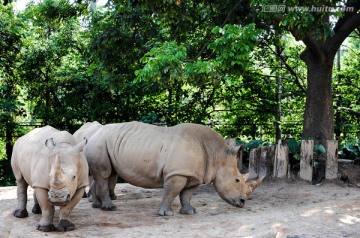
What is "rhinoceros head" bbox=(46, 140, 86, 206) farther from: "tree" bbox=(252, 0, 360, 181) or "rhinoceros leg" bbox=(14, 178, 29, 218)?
"tree" bbox=(252, 0, 360, 181)

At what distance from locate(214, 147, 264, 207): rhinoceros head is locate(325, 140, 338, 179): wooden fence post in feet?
9.50

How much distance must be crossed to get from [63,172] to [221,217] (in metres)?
2.46

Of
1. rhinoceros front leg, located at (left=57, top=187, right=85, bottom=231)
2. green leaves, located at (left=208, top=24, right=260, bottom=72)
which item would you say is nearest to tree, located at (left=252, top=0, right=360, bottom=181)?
green leaves, located at (left=208, top=24, right=260, bottom=72)

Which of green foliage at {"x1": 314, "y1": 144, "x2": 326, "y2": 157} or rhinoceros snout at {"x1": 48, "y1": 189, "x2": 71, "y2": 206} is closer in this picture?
rhinoceros snout at {"x1": 48, "y1": 189, "x2": 71, "y2": 206}

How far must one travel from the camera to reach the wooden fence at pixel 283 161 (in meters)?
10.9

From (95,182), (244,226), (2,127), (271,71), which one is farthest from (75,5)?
(244,226)

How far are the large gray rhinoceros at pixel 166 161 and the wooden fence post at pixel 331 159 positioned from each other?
2.78 m

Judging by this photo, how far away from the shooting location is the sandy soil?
6.85 meters

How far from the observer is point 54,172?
21.7ft

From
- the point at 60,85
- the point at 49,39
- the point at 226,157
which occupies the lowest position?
the point at 226,157

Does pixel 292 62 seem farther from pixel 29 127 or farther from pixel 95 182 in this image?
pixel 95 182

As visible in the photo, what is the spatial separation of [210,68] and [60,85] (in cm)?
623

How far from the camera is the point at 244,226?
23.5 feet

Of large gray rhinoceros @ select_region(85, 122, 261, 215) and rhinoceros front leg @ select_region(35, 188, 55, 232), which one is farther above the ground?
large gray rhinoceros @ select_region(85, 122, 261, 215)
